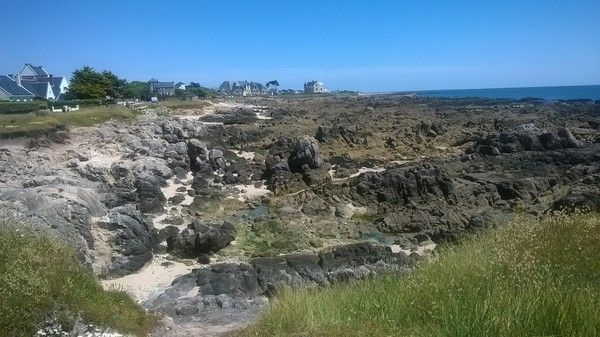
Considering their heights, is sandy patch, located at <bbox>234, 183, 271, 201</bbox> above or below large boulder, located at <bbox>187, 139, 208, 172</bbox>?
below

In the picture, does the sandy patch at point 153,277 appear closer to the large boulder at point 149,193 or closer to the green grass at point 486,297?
the large boulder at point 149,193

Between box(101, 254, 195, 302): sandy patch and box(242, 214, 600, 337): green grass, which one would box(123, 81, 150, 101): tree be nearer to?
box(101, 254, 195, 302): sandy patch

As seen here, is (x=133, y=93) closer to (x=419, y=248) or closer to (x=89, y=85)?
(x=89, y=85)

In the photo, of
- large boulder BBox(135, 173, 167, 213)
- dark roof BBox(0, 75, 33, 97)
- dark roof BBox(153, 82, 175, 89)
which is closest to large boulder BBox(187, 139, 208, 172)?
large boulder BBox(135, 173, 167, 213)

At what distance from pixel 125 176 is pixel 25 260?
1836 centimetres

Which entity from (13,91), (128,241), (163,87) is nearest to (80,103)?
(13,91)

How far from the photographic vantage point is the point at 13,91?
60.6 metres

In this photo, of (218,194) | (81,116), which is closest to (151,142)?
(81,116)

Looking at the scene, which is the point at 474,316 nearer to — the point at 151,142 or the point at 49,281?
the point at 49,281

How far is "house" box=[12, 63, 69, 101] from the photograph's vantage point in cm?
6494

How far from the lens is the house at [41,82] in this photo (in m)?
64.9

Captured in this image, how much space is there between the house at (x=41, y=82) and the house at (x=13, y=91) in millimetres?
1460

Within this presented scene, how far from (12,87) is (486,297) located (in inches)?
2657

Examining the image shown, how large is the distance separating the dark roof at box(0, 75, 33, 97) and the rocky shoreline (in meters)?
28.7
